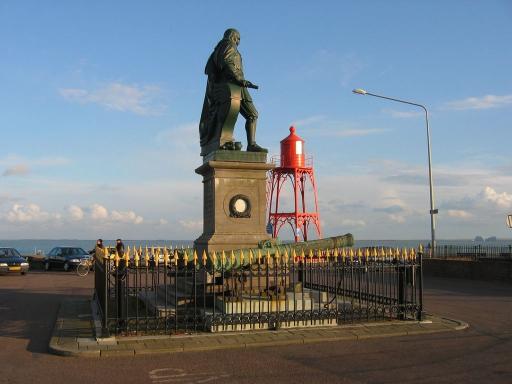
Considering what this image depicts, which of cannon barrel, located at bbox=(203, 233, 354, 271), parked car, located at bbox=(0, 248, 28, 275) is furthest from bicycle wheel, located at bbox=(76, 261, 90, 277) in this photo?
cannon barrel, located at bbox=(203, 233, 354, 271)

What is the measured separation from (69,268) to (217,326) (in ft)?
78.1

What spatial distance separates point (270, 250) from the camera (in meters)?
11.4

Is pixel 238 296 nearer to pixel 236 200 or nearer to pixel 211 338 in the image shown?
pixel 211 338

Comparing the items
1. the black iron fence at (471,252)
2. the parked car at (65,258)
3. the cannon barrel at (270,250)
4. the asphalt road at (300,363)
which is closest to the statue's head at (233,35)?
the cannon barrel at (270,250)

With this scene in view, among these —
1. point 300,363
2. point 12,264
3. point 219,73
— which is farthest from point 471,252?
point 300,363

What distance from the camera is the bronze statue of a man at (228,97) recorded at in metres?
13.5

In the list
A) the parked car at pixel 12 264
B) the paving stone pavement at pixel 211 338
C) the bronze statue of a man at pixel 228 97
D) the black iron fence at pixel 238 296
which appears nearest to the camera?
the paving stone pavement at pixel 211 338

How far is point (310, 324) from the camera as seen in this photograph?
10.7 meters

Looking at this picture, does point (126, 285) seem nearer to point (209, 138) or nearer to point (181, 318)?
point (181, 318)

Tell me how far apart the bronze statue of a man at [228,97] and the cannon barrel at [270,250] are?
2807 millimetres

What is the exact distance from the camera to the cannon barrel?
10430 mm

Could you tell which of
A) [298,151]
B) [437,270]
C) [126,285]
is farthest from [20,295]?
[298,151]

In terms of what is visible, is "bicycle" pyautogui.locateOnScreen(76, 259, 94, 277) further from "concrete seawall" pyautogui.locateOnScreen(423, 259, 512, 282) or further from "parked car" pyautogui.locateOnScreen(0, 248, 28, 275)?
"concrete seawall" pyautogui.locateOnScreen(423, 259, 512, 282)

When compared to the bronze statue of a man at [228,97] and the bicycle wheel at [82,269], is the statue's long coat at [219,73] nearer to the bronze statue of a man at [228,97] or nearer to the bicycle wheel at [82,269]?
the bronze statue of a man at [228,97]
